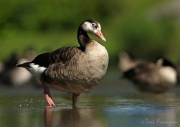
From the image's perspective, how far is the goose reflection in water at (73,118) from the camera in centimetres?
850

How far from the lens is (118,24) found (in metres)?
23.3

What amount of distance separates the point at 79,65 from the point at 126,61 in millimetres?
9369

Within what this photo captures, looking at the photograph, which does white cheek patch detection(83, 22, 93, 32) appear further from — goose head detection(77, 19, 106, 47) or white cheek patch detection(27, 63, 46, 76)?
white cheek patch detection(27, 63, 46, 76)

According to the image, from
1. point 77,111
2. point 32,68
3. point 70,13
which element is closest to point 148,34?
point 70,13

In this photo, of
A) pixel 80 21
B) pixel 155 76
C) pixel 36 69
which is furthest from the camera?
pixel 80 21

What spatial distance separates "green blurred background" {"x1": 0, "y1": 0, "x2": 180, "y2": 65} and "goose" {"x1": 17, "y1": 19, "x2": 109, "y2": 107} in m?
10.5

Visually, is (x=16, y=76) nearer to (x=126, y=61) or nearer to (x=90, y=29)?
(x=126, y=61)

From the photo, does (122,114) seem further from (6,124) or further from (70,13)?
(70,13)

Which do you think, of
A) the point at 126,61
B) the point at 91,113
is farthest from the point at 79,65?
the point at 126,61

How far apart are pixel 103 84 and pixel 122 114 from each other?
7.27 m

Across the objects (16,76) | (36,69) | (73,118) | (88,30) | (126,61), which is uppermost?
(126,61)

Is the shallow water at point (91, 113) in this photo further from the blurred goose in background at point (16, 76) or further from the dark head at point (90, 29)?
the blurred goose in background at point (16, 76)

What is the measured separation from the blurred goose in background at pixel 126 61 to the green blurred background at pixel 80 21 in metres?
1.68

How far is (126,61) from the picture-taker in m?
19.7
